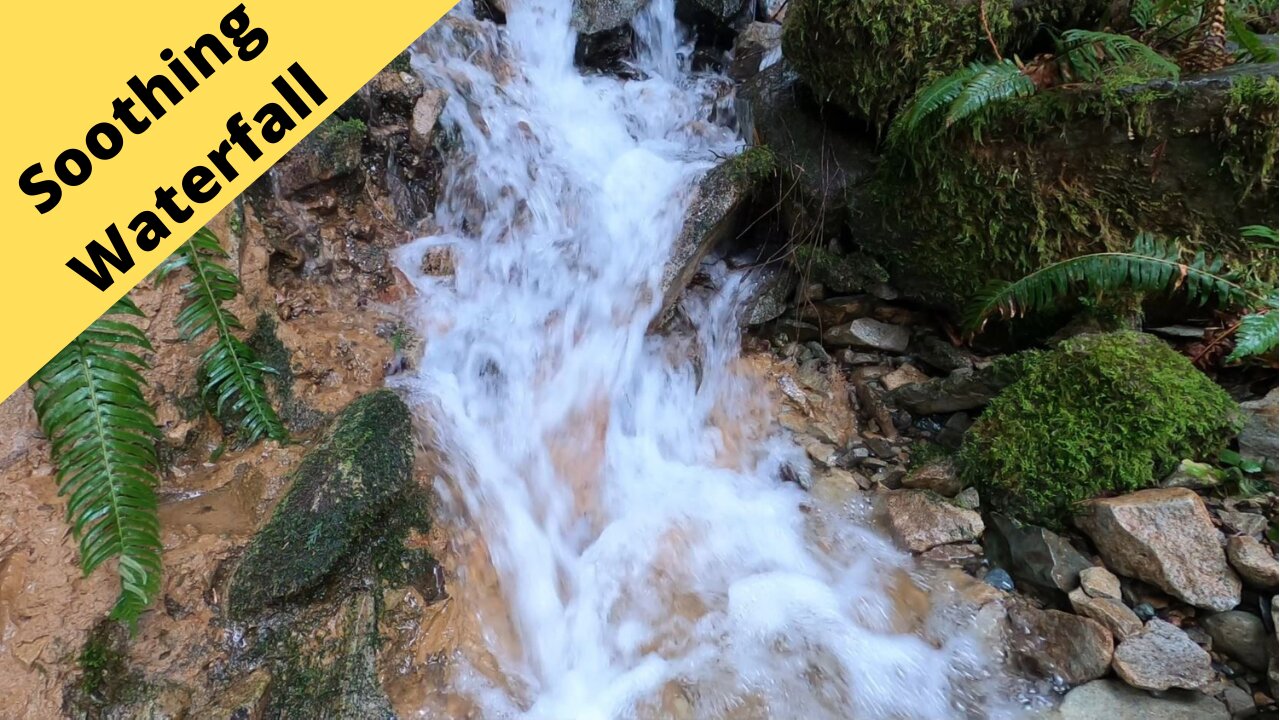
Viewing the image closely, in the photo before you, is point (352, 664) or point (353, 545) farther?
point (353, 545)

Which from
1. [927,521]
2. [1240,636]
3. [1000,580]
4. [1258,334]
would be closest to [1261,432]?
[1258,334]

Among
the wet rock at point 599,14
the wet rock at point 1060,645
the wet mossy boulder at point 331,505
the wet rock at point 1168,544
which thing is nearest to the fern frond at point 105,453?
the wet mossy boulder at point 331,505

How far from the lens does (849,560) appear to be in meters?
2.79

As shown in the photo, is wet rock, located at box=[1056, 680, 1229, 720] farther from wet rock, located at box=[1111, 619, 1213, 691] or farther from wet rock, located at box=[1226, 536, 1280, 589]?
wet rock, located at box=[1226, 536, 1280, 589]

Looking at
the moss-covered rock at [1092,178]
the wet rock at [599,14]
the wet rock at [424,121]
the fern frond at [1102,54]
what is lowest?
the moss-covered rock at [1092,178]

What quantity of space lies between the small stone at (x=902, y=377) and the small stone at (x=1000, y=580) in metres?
1.18

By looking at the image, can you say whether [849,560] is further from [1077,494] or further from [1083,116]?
[1083,116]

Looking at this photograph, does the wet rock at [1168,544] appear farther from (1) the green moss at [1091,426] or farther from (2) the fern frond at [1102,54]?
(2) the fern frond at [1102,54]

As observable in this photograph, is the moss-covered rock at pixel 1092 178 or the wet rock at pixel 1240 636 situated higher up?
the moss-covered rock at pixel 1092 178

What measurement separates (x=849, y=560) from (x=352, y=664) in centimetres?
207

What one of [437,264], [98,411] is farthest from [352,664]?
[437,264]

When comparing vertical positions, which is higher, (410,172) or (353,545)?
(410,172)

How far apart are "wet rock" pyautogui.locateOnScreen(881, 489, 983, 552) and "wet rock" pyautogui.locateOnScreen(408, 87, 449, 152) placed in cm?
350

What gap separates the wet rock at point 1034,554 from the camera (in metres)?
2.35
